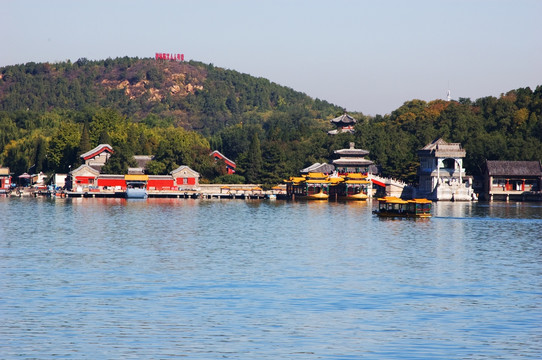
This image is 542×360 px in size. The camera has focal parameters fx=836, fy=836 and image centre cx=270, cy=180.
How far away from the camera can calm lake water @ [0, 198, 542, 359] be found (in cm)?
2150

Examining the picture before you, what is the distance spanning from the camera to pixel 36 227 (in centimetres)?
5694

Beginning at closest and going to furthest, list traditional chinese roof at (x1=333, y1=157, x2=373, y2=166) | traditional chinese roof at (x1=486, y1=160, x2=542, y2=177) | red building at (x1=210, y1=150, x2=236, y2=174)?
traditional chinese roof at (x1=486, y1=160, x2=542, y2=177) < traditional chinese roof at (x1=333, y1=157, x2=373, y2=166) < red building at (x1=210, y1=150, x2=236, y2=174)

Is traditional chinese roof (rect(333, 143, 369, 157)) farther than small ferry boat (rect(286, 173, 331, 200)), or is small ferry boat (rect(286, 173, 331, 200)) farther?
traditional chinese roof (rect(333, 143, 369, 157))

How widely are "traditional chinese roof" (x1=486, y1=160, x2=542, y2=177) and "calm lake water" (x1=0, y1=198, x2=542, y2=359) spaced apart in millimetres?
47417

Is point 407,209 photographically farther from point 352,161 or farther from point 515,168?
point 352,161

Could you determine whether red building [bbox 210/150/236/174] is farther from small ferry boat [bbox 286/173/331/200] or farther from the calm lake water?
the calm lake water

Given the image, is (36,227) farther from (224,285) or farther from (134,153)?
(134,153)

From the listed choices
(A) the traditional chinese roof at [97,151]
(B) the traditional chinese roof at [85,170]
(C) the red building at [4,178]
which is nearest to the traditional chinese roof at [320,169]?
(A) the traditional chinese roof at [97,151]

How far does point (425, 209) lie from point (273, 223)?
1382 cm

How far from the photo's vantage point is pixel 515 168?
10212 centimetres

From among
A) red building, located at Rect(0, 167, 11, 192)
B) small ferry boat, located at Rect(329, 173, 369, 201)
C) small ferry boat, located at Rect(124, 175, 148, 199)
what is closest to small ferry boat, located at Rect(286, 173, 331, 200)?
small ferry boat, located at Rect(329, 173, 369, 201)

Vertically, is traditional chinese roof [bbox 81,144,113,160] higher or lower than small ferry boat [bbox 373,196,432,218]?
higher

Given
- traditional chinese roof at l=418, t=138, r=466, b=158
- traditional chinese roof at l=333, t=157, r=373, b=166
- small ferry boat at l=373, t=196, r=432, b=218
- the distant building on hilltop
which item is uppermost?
the distant building on hilltop

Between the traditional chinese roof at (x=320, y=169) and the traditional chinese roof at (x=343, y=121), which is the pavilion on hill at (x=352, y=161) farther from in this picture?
the traditional chinese roof at (x=343, y=121)
